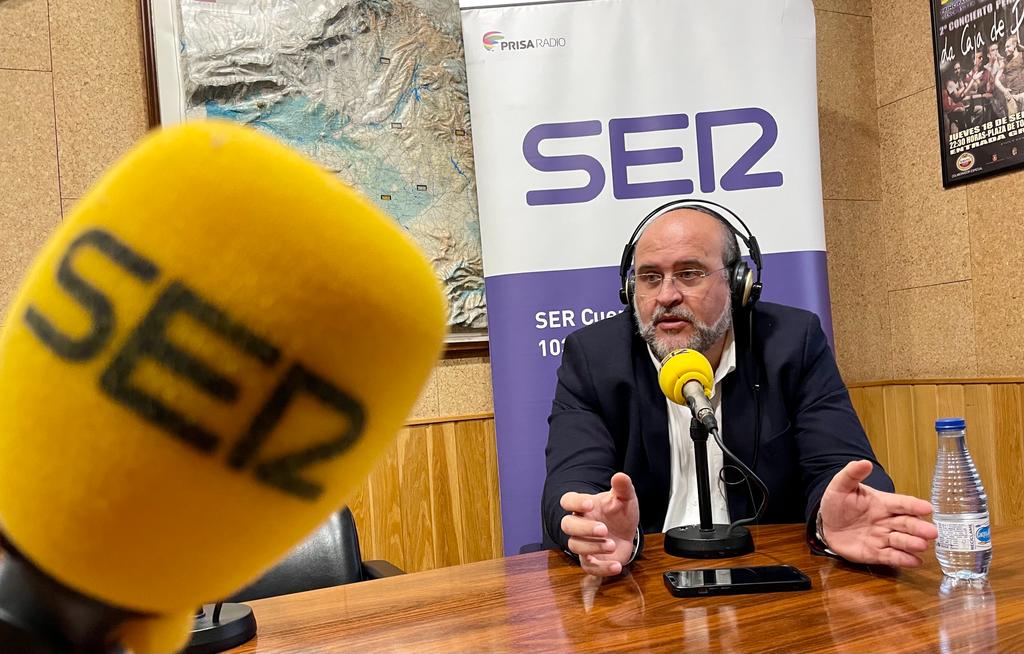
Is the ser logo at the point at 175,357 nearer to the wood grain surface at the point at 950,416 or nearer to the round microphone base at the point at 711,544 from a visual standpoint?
the round microphone base at the point at 711,544

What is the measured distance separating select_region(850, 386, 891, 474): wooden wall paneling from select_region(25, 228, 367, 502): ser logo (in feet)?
10.9

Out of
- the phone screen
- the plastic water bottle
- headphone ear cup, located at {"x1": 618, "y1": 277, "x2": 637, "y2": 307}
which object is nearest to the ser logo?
the phone screen

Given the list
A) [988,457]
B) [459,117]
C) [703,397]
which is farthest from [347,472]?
[988,457]

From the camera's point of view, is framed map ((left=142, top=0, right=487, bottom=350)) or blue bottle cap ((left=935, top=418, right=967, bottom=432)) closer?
blue bottle cap ((left=935, top=418, right=967, bottom=432))

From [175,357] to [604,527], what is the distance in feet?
3.21

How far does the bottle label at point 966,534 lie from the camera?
103 centimetres

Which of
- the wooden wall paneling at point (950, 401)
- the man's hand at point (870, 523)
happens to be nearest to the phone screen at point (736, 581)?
the man's hand at point (870, 523)

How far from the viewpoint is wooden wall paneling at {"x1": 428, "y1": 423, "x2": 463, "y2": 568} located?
8.97ft

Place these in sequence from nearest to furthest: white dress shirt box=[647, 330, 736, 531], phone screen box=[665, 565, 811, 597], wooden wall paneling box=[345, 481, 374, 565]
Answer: phone screen box=[665, 565, 811, 597]
white dress shirt box=[647, 330, 736, 531]
wooden wall paneling box=[345, 481, 374, 565]

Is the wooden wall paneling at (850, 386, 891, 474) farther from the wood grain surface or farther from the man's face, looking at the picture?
the man's face

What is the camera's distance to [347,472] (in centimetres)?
26

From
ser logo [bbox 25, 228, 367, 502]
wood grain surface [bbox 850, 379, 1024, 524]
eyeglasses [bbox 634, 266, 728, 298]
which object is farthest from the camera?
wood grain surface [bbox 850, 379, 1024, 524]

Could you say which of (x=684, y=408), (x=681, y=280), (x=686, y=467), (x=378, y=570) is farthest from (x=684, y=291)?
(x=378, y=570)

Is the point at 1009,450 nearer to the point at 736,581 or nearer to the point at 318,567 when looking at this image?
the point at 736,581
